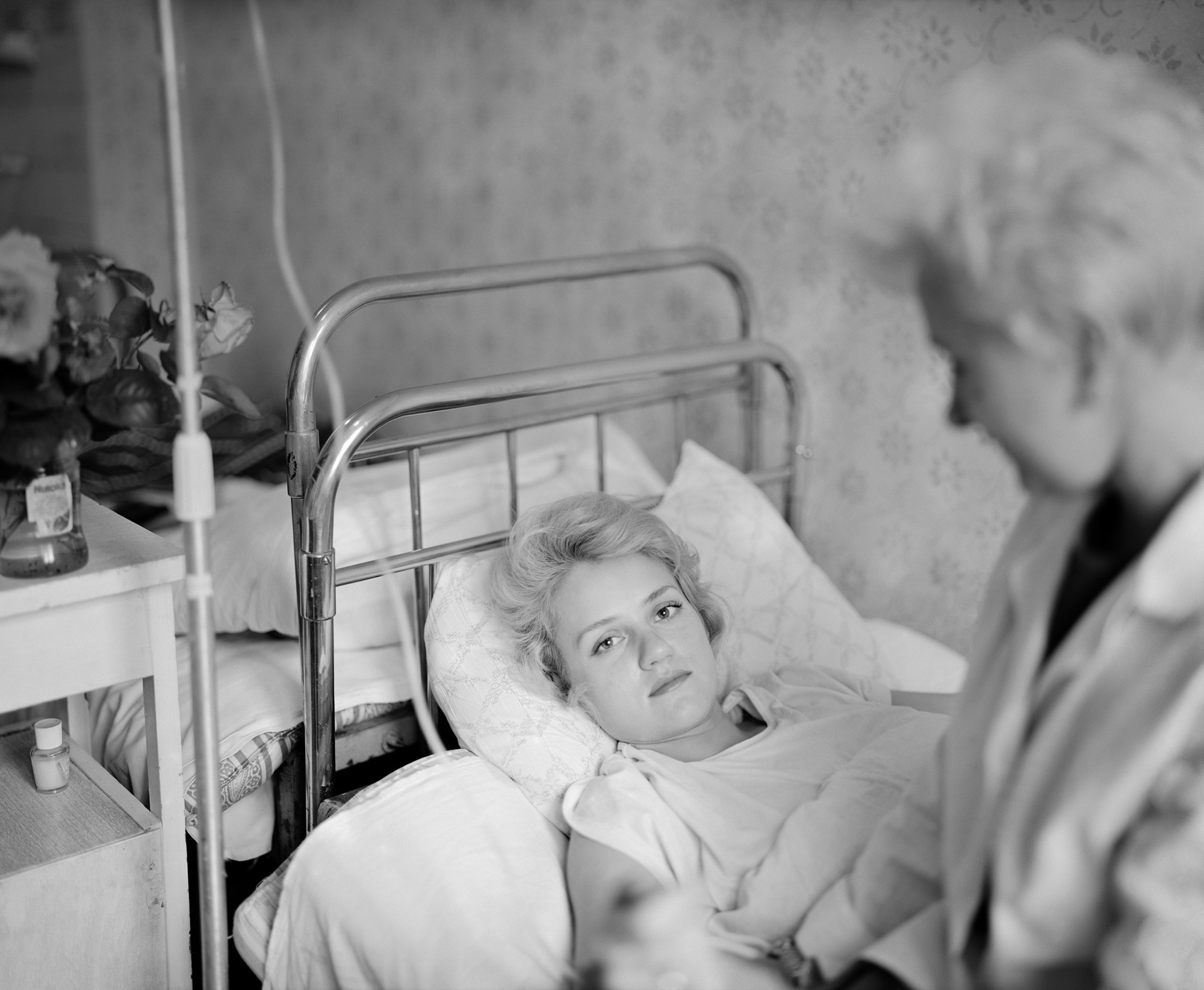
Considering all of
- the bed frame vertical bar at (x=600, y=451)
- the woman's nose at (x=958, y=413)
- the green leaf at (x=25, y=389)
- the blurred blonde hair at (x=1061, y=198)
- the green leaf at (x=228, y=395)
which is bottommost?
the bed frame vertical bar at (x=600, y=451)

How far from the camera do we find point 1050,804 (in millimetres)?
834

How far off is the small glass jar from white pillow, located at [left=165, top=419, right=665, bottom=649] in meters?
0.29

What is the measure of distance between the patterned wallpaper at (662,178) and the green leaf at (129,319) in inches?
Result: 47.7

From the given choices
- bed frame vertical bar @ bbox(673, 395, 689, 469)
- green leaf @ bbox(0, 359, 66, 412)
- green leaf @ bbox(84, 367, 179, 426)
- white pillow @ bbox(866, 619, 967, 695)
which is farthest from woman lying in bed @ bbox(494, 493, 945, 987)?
bed frame vertical bar @ bbox(673, 395, 689, 469)

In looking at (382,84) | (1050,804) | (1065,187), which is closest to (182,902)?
(1050,804)

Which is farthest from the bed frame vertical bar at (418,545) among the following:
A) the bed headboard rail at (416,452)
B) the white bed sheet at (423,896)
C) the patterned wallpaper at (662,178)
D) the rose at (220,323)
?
the patterned wallpaper at (662,178)

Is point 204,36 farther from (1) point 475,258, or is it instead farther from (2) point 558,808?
(2) point 558,808

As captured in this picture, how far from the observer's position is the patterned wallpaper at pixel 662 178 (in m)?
1.97

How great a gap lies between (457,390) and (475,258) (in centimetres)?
134

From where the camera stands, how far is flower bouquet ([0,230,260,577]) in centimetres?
114

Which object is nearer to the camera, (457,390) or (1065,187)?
(1065,187)

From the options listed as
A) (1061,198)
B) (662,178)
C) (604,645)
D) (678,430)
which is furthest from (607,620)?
(662,178)

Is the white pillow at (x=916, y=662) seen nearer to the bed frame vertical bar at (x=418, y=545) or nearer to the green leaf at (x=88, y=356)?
the bed frame vertical bar at (x=418, y=545)

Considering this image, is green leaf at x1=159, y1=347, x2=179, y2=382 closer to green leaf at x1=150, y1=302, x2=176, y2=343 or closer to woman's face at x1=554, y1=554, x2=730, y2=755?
green leaf at x1=150, y1=302, x2=176, y2=343
